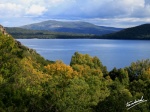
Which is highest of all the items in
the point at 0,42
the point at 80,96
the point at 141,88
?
the point at 0,42

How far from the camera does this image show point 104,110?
29.5m

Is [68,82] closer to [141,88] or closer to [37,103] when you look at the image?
[37,103]

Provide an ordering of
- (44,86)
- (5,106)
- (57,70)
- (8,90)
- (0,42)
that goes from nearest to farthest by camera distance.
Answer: (5,106), (8,90), (44,86), (0,42), (57,70)

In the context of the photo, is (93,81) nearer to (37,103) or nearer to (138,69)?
(37,103)

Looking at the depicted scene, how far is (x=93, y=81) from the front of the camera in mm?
43219

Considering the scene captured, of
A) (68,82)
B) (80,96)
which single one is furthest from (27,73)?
(80,96)

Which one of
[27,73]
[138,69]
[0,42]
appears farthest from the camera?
[138,69]

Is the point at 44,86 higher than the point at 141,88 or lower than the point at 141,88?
higher

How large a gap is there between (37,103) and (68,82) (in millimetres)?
5579

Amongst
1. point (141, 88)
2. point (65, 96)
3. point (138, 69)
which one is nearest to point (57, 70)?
point (141, 88)

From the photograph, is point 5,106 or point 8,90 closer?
point 5,106

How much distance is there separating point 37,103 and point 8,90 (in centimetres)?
344

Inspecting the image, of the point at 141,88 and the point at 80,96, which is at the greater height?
the point at 80,96

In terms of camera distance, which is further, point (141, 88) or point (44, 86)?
point (141, 88)
